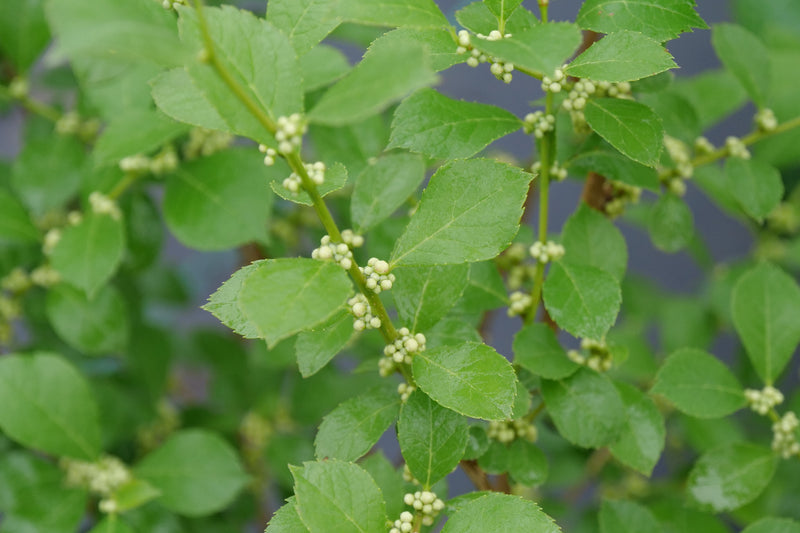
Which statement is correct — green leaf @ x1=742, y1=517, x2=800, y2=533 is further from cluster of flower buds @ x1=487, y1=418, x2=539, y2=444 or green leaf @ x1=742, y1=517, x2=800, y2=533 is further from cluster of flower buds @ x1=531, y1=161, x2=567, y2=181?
cluster of flower buds @ x1=531, y1=161, x2=567, y2=181

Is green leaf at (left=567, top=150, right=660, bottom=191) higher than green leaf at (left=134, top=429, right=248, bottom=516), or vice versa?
green leaf at (left=567, top=150, right=660, bottom=191)

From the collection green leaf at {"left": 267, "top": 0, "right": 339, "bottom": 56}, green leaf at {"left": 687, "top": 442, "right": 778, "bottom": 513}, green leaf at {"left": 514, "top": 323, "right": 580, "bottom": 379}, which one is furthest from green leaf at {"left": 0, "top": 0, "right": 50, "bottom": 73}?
green leaf at {"left": 687, "top": 442, "right": 778, "bottom": 513}

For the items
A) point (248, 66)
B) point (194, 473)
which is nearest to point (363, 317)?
point (248, 66)

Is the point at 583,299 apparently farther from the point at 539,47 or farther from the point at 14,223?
the point at 14,223

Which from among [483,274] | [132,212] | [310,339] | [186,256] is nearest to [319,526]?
[310,339]

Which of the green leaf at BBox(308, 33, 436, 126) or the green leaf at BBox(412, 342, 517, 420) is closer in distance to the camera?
the green leaf at BBox(308, 33, 436, 126)

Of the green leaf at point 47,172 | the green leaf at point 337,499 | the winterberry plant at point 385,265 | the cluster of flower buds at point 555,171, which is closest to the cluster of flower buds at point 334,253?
the winterberry plant at point 385,265
